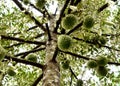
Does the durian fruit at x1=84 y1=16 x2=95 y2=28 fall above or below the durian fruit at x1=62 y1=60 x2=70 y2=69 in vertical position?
below

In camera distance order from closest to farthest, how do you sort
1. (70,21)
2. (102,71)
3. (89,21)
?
(89,21), (70,21), (102,71)

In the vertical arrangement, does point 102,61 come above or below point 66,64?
below

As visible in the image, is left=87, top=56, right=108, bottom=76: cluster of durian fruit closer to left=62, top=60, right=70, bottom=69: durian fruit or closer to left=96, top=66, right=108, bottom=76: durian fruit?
left=96, top=66, right=108, bottom=76: durian fruit

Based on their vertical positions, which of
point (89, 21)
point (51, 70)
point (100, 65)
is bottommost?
point (51, 70)

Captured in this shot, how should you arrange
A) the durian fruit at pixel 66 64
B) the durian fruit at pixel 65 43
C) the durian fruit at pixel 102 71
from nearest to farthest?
1. the durian fruit at pixel 65 43
2. the durian fruit at pixel 102 71
3. the durian fruit at pixel 66 64

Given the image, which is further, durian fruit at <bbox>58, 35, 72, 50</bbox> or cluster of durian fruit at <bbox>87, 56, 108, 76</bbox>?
cluster of durian fruit at <bbox>87, 56, 108, 76</bbox>

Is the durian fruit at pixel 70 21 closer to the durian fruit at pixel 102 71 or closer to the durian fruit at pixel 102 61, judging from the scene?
the durian fruit at pixel 102 61

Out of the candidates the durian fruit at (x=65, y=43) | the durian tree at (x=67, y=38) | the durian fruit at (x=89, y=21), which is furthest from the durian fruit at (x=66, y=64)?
the durian fruit at (x=89, y=21)

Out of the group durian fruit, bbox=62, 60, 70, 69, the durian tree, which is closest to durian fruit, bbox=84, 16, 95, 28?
the durian tree

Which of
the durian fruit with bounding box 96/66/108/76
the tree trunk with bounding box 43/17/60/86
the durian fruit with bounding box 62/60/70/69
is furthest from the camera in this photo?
the durian fruit with bounding box 62/60/70/69

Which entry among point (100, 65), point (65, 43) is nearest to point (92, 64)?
point (100, 65)

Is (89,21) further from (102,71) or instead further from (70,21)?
(102,71)

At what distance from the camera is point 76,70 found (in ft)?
24.4

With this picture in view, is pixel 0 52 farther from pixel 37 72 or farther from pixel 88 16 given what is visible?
pixel 37 72
